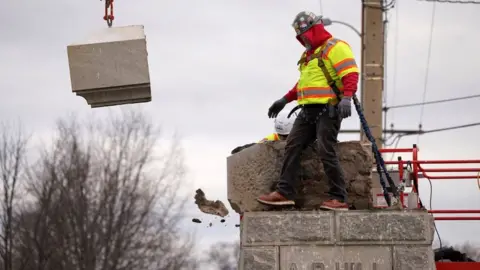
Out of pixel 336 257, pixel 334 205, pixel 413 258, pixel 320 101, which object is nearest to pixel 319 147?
pixel 320 101

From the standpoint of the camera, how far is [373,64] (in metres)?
27.2

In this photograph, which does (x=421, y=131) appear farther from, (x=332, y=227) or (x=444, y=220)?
(x=332, y=227)

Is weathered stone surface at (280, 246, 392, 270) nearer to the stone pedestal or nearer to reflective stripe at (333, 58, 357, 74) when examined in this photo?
the stone pedestal

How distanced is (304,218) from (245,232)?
1.91 ft

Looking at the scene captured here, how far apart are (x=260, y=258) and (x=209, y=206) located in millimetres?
2418

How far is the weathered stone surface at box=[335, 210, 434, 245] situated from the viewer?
1209 centimetres

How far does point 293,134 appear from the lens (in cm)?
1262

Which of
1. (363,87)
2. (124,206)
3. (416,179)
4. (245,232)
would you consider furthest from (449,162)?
(124,206)

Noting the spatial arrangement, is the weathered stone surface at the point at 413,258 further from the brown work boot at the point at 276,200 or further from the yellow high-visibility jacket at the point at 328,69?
the yellow high-visibility jacket at the point at 328,69

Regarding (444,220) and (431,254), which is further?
(444,220)

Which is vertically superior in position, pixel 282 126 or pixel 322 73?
pixel 322 73

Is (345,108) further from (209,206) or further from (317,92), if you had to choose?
(209,206)

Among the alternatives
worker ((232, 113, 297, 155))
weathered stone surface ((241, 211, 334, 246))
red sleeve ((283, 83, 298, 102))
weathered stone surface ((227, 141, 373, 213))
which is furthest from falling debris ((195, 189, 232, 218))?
weathered stone surface ((241, 211, 334, 246))

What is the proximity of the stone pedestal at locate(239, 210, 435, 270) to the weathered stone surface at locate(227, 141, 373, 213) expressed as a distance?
668 millimetres
